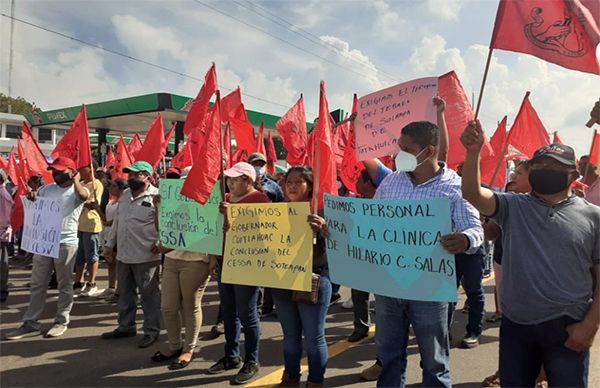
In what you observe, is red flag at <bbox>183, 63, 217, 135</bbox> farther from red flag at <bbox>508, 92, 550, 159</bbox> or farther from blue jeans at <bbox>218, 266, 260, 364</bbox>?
red flag at <bbox>508, 92, 550, 159</bbox>

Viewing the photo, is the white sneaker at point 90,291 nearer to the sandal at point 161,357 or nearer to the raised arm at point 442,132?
the sandal at point 161,357

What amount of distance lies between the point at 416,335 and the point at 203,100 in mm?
3544

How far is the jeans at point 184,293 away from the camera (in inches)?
164

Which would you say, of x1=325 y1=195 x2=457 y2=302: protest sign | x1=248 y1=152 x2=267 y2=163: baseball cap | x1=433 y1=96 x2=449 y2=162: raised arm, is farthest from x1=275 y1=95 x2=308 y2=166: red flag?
x1=325 y1=195 x2=457 y2=302: protest sign

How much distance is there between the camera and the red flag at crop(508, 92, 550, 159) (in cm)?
563

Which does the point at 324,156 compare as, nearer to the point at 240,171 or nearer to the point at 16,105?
the point at 240,171

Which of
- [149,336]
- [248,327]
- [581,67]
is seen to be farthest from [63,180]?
[581,67]

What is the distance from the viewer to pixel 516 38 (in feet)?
8.10

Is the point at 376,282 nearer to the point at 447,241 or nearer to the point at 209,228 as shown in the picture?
the point at 447,241

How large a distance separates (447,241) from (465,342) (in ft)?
9.12

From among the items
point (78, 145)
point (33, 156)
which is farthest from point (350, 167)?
point (33, 156)

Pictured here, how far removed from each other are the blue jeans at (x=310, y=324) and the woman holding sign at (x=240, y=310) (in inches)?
16.9

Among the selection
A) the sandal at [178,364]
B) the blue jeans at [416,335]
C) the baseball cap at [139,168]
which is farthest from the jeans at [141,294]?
the blue jeans at [416,335]

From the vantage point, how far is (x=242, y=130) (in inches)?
295
